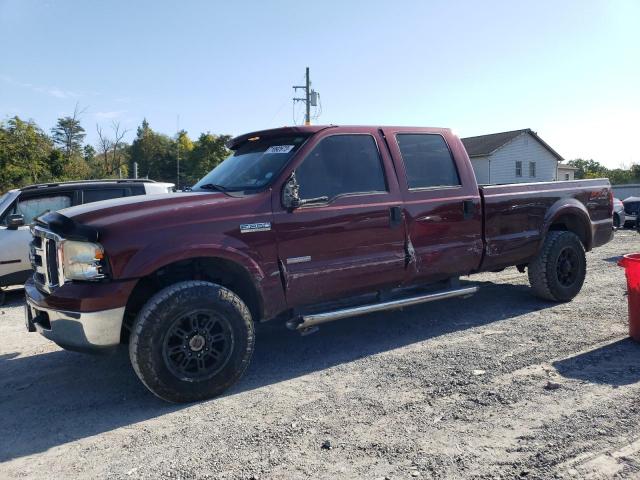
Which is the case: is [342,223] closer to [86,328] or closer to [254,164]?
[254,164]

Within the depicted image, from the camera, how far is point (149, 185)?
8758 mm

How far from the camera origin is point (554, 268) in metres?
6.08

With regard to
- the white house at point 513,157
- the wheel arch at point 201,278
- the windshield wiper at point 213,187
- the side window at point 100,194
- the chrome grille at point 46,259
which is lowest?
the wheel arch at point 201,278

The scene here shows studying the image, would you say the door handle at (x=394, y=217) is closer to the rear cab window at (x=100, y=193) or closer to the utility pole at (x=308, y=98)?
the rear cab window at (x=100, y=193)

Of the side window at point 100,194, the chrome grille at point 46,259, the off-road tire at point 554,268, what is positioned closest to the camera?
the chrome grille at point 46,259

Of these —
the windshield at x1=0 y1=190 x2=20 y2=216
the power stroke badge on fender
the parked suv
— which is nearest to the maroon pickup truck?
the power stroke badge on fender

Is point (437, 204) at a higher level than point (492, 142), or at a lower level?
lower

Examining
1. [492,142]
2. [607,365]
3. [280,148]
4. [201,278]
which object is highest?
[492,142]

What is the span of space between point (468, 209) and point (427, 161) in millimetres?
670

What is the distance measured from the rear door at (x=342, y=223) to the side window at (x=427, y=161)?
29 centimetres

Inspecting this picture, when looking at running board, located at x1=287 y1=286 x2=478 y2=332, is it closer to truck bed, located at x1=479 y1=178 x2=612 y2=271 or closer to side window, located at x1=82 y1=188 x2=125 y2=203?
truck bed, located at x1=479 y1=178 x2=612 y2=271

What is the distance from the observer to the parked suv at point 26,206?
7.52 m

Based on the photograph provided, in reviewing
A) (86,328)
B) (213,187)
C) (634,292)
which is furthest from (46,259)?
(634,292)

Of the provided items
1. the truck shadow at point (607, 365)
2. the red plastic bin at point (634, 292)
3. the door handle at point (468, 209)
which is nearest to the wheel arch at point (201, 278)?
the door handle at point (468, 209)
